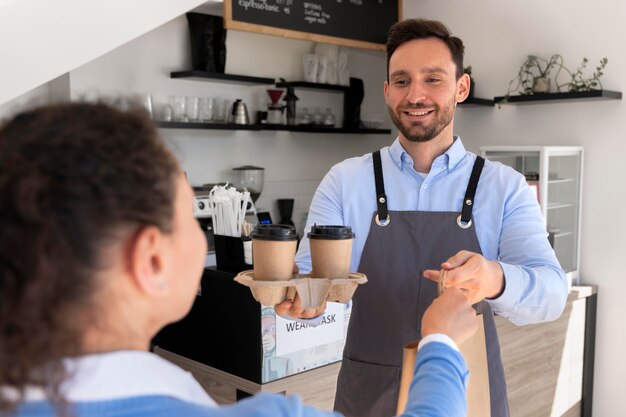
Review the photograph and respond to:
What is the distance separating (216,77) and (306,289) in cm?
341

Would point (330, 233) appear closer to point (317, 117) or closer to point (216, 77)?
point (216, 77)

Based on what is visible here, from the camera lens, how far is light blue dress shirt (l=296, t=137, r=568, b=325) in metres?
1.53

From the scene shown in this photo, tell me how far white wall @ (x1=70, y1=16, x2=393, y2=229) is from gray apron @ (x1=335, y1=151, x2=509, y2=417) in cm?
284

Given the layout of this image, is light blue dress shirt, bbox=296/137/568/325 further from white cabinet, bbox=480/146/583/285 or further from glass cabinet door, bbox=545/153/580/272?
glass cabinet door, bbox=545/153/580/272

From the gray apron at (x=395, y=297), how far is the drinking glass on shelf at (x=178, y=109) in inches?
114

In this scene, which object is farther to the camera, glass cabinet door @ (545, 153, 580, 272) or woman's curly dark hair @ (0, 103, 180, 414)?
glass cabinet door @ (545, 153, 580, 272)

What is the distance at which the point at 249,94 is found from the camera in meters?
5.12

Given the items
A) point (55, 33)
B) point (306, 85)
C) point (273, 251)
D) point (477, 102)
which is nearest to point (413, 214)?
point (273, 251)

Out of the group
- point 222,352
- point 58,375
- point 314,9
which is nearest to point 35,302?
point 58,375

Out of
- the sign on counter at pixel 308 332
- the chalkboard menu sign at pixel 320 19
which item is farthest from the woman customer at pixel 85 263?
the chalkboard menu sign at pixel 320 19

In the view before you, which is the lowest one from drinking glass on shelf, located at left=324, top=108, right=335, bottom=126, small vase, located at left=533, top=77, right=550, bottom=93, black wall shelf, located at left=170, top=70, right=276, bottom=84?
drinking glass on shelf, located at left=324, top=108, right=335, bottom=126

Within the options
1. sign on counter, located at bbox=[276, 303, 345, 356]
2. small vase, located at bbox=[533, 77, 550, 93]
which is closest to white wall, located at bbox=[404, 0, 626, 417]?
small vase, located at bbox=[533, 77, 550, 93]

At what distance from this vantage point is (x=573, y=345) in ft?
13.4

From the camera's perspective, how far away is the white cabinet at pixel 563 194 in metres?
4.12
